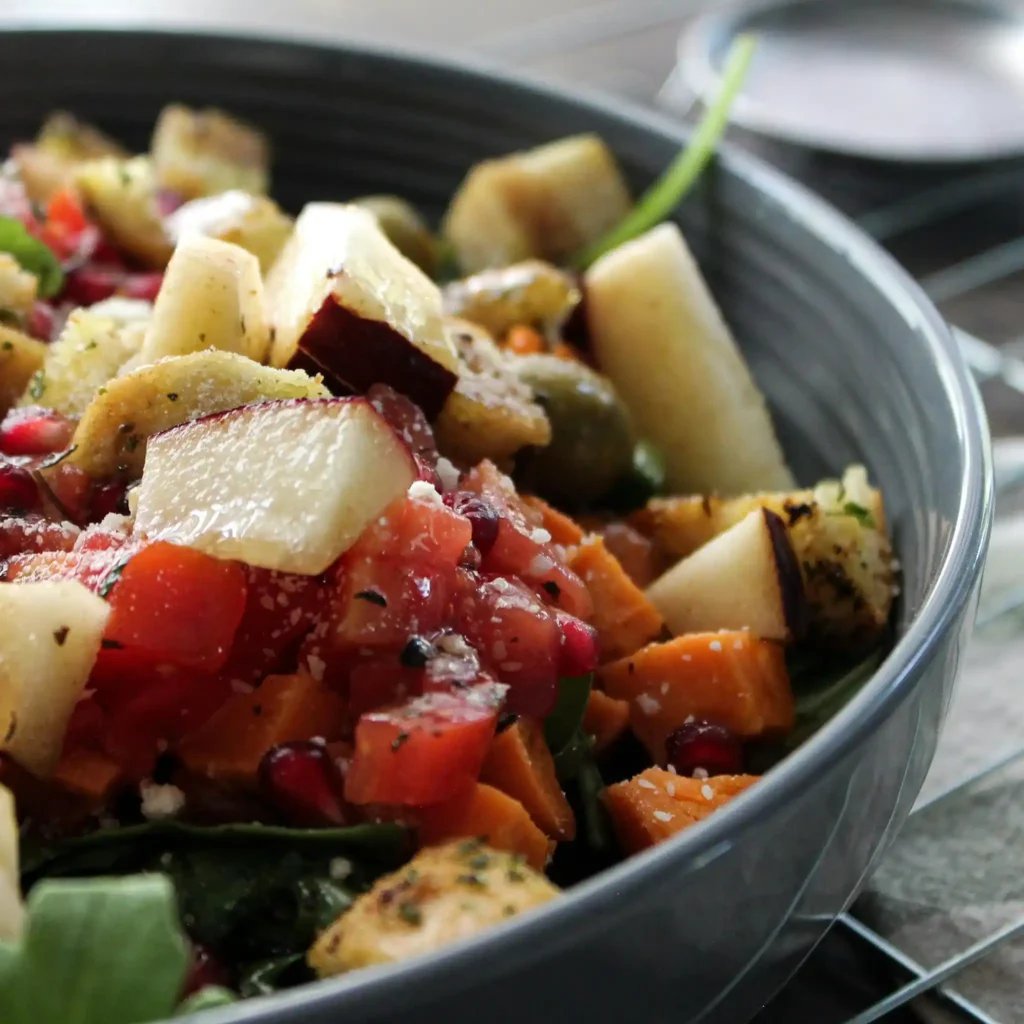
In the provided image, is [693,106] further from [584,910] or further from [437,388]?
[584,910]

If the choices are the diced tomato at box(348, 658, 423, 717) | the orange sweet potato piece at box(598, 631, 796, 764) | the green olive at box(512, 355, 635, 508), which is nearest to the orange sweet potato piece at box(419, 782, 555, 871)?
the diced tomato at box(348, 658, 423, 717)

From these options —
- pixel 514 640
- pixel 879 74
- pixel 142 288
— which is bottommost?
pixel 514 640

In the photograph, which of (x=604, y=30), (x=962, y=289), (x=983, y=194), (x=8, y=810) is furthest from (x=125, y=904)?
(x=604, y=30)

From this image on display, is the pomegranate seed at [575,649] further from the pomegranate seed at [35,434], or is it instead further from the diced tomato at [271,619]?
the pomegranate seed at [35,434]

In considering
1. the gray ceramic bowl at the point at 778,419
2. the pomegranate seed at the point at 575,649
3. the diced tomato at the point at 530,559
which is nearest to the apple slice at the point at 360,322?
the diced tomato at the point at 530,559

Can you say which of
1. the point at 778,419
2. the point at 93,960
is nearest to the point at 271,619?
the point at 93,960

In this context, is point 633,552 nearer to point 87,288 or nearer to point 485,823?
point 485,823

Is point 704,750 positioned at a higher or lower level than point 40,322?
lower
